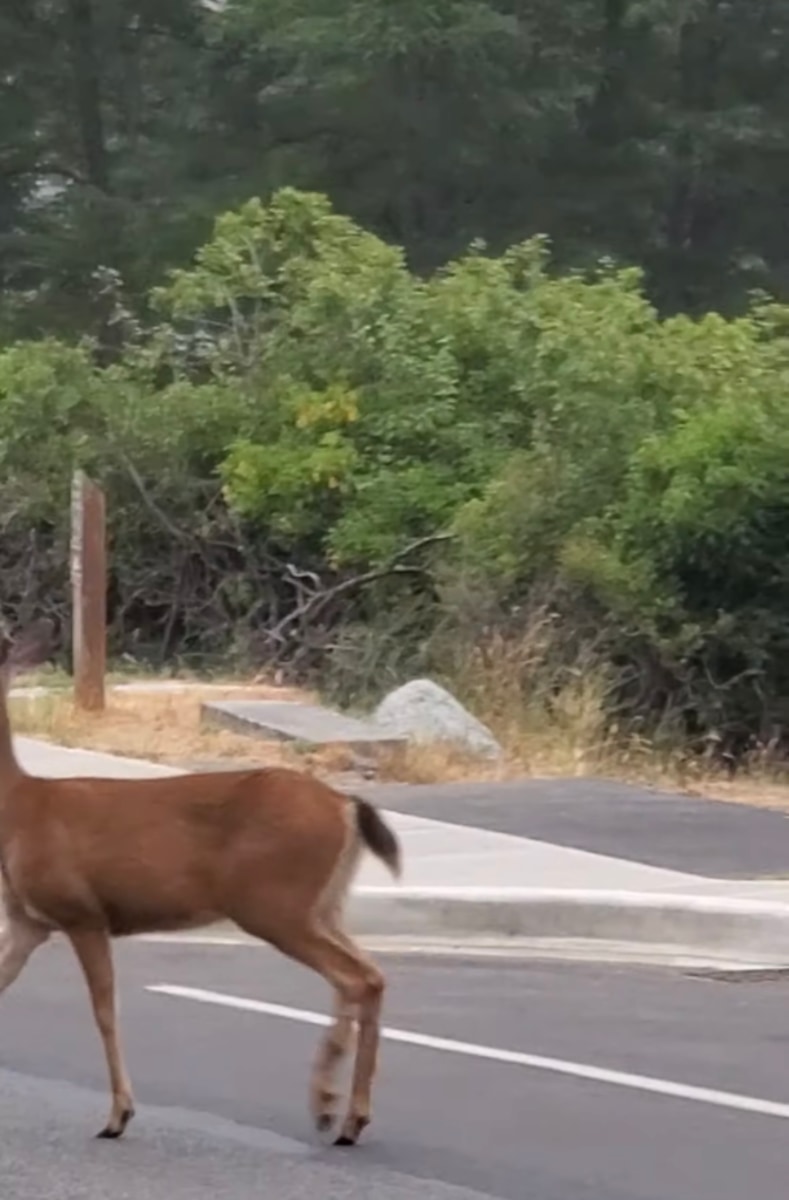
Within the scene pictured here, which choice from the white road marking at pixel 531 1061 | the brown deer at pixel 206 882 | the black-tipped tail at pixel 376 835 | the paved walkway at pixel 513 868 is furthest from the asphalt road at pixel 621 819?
the brown deer at pixel 206 882

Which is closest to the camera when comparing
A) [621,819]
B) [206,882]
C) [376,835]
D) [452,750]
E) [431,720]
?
[206,882]

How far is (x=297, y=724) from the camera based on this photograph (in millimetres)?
17641

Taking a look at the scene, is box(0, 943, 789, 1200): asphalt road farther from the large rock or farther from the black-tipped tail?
the large rock

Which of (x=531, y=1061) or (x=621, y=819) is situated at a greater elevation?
(x=531, y=1061)

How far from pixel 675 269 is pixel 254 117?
21.9 ft

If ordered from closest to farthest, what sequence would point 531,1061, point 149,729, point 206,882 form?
1. point 206,882
2. point 531,1061
3. point 149,729

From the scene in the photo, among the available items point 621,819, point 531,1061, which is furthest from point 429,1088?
point 621,819

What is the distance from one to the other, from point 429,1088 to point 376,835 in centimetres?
96

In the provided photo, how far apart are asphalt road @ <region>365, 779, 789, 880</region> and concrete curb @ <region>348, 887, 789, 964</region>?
1.22 metres

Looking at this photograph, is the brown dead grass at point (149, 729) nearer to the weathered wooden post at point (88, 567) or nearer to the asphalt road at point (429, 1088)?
the weathered wooden post at point (88, 567)

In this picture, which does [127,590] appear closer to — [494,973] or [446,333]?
[446,333]

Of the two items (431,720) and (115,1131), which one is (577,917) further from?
(431,720)

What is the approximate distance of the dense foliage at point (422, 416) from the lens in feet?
60.5

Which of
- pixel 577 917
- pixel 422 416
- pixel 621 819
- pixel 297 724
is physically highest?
pixel 422 416
